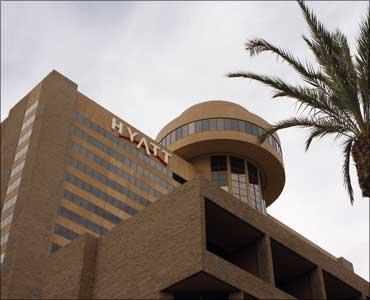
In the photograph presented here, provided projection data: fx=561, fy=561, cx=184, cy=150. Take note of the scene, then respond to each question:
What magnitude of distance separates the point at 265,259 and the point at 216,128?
42.9m

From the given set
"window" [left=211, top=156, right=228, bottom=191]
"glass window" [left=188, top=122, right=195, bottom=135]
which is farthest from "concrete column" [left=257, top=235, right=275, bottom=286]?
"glass window" [left=188, top=122, right=195, bottom=135]

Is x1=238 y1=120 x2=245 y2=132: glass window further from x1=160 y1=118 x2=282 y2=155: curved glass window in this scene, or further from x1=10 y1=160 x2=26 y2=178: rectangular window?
x1=10 y1=160 x2=26 y2=178: rectangular window

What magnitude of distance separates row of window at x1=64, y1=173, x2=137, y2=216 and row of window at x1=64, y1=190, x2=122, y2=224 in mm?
1352

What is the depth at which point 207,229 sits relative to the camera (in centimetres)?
3781

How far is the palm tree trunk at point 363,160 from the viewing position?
20.5 m

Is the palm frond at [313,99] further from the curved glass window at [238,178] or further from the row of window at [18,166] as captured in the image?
the curved glass window at [238,178]

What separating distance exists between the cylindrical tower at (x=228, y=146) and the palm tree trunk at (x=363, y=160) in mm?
54732

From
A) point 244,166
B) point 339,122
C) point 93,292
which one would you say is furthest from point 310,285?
point 244,166

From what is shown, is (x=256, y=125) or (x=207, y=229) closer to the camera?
(x=207, y=229)

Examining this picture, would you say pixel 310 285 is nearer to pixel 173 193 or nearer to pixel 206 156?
pixel 173 193

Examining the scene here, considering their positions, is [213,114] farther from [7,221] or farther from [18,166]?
[7,221]

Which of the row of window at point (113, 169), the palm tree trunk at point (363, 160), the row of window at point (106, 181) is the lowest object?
the palm tree trunk at point (363, 160)

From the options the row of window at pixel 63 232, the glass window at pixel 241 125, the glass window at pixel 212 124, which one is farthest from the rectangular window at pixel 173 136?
the row of window at pixel 63 232

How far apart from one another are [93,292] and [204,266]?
35.7ft
